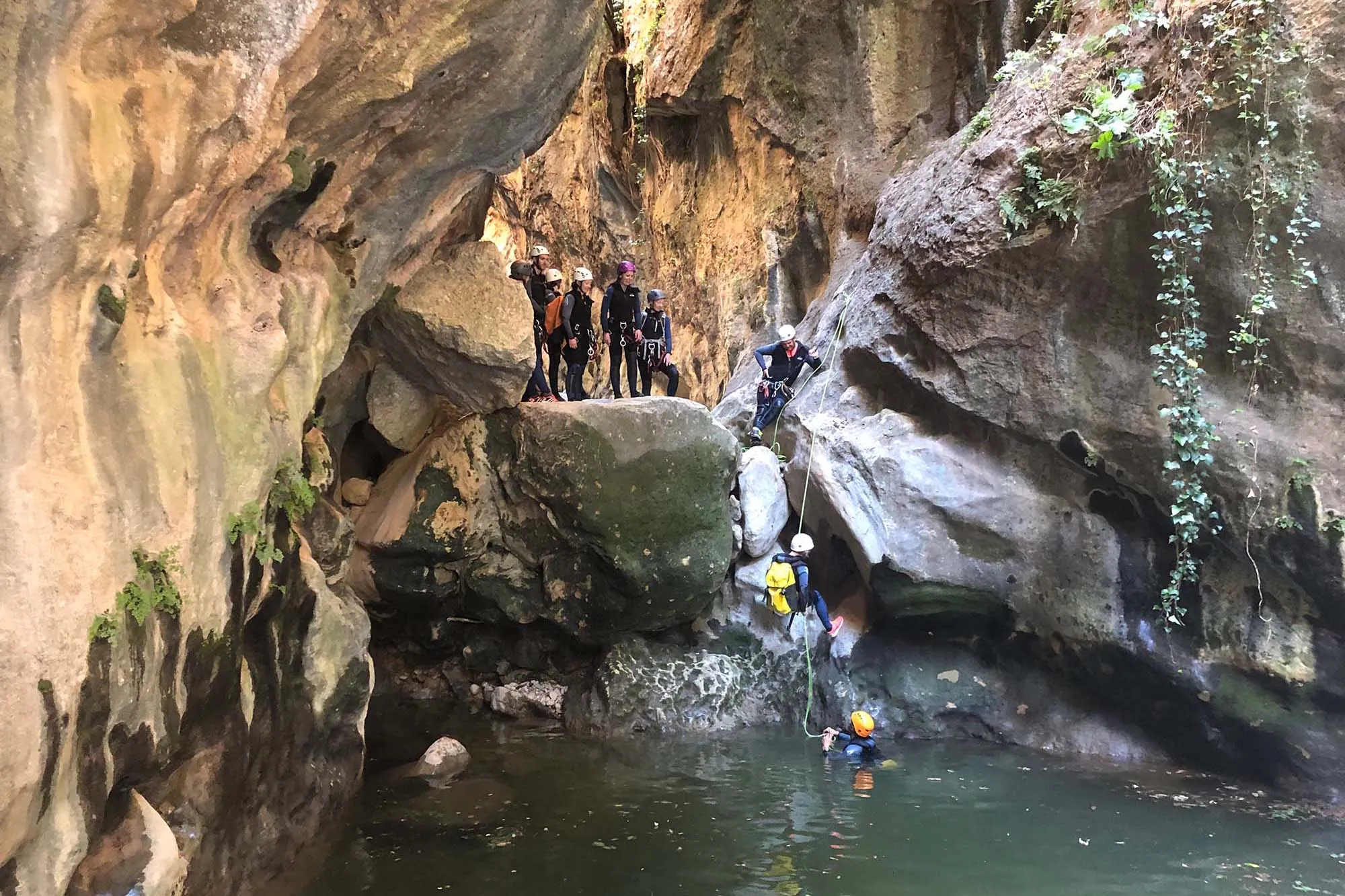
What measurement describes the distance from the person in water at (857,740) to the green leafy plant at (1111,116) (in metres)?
5.35

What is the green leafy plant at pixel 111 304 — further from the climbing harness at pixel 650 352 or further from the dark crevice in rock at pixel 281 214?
the climbing harness at pixel 650 352

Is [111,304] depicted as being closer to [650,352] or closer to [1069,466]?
[650,352]

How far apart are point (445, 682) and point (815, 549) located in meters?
4.82

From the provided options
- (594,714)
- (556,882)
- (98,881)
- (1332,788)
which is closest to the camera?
(98,881)

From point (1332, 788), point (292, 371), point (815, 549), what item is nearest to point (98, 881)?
point (292, 371)

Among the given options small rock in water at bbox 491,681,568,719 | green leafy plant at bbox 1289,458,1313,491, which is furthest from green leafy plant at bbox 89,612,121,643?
green leafy plant at bbox 1289,458,1313,491

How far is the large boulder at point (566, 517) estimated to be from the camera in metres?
8.37

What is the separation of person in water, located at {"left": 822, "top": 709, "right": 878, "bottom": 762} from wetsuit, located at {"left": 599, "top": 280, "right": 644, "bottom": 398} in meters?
4.38

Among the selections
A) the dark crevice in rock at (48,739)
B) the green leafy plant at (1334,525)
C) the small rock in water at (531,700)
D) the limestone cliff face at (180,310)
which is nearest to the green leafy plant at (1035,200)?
the green leafy plant at (1334,525)

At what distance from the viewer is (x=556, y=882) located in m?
5.05

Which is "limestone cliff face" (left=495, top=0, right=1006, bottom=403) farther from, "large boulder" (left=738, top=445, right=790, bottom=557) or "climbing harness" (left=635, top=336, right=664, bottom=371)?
"large boulder" (left=738, top=445, right=790, bottom=557)

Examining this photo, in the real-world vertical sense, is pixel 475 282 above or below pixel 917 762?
above

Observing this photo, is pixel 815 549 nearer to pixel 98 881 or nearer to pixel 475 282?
pixel 475 282

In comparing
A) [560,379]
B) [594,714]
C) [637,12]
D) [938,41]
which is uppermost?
[637,12]
